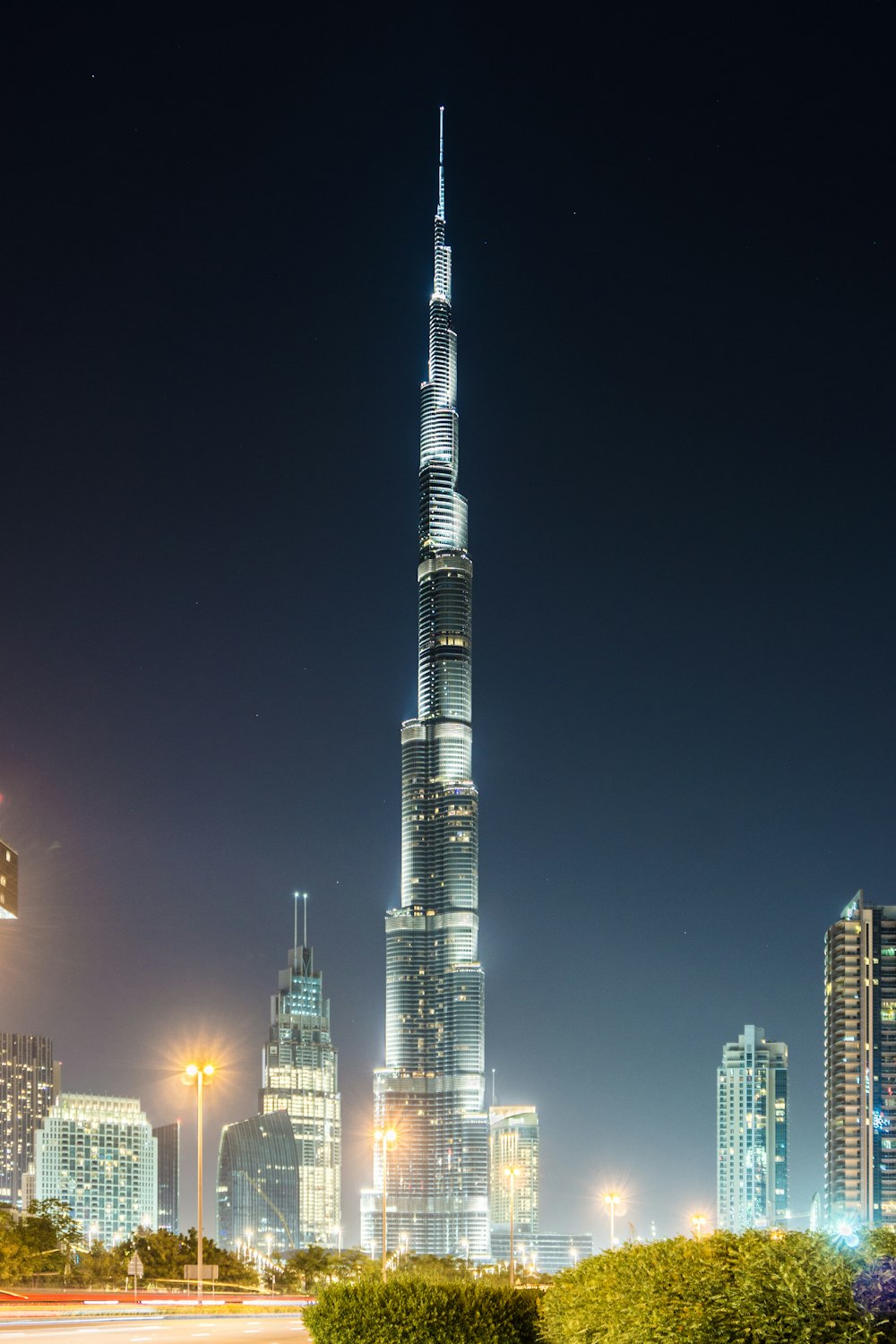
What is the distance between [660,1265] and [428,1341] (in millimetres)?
7013

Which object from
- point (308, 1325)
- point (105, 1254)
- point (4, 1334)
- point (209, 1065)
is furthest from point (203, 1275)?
point (105, 1254)

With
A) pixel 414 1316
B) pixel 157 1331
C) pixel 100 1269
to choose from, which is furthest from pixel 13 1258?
pixel 414 1316

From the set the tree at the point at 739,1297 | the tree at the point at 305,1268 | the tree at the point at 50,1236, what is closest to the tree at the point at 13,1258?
the tree at the point at 50,1236

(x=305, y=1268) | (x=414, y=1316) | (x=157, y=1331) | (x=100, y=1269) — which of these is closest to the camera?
(x=414, y=1316)

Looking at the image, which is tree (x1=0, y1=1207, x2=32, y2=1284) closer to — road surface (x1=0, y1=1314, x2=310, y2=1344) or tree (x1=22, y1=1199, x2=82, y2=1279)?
tree (x1=22, y1=1199, x2=82, y2=1279)

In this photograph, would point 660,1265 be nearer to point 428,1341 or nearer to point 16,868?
point 428,1341

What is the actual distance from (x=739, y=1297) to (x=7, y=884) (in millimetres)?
59342

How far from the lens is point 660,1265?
17.0m

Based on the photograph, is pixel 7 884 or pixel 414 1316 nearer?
pixel 414 1316

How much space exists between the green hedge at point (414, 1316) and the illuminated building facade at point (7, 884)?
149ft

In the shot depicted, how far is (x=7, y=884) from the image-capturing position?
68688 millimetres

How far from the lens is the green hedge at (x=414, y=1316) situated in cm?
2284

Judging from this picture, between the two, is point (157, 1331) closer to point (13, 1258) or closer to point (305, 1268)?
point (13, 1258)

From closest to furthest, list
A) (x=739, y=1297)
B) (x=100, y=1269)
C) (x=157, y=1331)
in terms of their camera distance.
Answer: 1. (x=739, y=1297)
2. (x=157, y=1331)
3. (x=100, y=1269)
